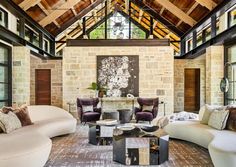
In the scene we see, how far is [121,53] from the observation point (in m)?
9.45

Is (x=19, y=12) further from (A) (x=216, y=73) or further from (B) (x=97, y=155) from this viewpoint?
(A) (x=216, y=73)

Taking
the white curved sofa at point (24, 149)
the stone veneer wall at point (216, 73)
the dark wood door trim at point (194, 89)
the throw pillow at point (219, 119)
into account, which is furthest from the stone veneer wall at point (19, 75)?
the dark wood door trim at point (194, 89)

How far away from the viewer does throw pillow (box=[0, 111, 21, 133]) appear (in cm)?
430

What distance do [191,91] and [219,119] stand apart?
25.6ft

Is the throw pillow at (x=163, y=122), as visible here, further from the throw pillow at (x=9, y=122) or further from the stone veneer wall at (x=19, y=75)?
the stone veneer wall at (x=19, y=75)

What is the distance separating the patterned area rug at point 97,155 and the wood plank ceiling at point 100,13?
14.9ft

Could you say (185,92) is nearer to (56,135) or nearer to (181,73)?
(181,73)

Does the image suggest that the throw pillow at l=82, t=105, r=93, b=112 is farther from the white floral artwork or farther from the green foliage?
the green foliage

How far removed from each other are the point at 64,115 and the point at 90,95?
9.43 feet

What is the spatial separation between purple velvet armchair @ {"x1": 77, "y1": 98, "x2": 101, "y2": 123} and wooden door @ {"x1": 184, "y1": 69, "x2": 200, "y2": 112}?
5561mm

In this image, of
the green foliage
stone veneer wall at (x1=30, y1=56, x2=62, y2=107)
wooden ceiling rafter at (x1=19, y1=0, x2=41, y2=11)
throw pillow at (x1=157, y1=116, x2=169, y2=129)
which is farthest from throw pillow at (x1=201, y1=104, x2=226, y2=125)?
stone veneer wall at (x1=30, y1=56, x2=62, y2=107)

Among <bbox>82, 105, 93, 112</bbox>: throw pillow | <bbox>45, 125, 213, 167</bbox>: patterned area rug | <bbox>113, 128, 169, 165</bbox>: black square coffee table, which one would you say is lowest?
<bbox>45, 125, 213, 167</bbox>: patterned area rug

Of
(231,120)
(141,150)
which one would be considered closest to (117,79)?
(231,120)

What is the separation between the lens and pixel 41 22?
32.7 ft
